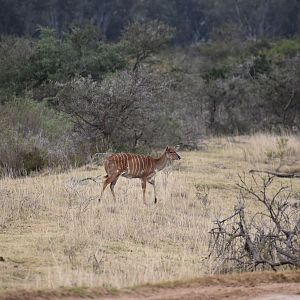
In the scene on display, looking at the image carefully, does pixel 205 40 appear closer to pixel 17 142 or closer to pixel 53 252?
pixel 17 142

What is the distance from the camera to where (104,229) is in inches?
430

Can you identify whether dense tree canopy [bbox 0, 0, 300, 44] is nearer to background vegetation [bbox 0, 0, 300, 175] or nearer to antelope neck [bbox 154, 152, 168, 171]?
background vegetation [bbox 0, 0, 300, 175]

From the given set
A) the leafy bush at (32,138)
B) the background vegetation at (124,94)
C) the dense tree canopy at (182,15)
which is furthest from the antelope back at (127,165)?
the dense tree canopy at (182,15)

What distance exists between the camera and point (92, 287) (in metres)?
7.97

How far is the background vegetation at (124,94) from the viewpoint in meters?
19.5

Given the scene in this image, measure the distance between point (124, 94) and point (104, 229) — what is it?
30.0 feet

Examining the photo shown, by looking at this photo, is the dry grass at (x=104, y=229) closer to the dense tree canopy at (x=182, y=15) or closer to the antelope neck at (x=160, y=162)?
the antelope neck at (x=160, y=162)

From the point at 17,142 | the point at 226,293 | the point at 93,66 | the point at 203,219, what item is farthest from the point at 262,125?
the point at 226,293

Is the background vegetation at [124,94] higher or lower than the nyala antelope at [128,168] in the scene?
higher

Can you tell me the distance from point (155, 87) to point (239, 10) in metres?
45.8

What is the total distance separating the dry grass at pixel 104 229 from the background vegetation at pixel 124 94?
8.88 feet

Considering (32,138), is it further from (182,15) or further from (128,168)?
(182,15)

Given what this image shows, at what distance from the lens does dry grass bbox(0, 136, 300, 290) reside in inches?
346

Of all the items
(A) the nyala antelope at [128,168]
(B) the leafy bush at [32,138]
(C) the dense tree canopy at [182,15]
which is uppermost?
(C) the dense tree canopy at [182,15]
